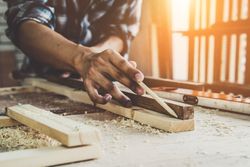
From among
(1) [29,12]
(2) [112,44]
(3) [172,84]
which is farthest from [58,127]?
(2) [112,44]

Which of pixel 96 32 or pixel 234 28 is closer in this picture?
pixel 96 32

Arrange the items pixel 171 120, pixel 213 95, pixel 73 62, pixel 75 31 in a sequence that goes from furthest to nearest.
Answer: pixel 75 31, pixel 73 62, pixel 213 95, pixel 171 120

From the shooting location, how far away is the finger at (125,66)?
4.30ft

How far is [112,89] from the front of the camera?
1441 millimetres

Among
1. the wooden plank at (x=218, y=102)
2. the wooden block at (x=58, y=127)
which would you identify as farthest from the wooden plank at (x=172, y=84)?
the wooden block at (x=58, y=127)

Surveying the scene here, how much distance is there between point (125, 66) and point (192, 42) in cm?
286

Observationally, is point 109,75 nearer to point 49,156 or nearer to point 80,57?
point 80,57

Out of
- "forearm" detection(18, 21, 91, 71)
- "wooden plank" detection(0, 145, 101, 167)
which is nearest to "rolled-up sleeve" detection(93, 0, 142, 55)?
"forearm" detection(18, 21, 91, 71)

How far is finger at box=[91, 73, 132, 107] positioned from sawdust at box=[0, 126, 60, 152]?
36cm

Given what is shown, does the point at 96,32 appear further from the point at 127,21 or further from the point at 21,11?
the point at 21,11

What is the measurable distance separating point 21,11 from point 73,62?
0.82m

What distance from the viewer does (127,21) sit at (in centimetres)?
309

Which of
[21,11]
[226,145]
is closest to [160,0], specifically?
[21,11]

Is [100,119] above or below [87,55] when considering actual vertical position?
below
